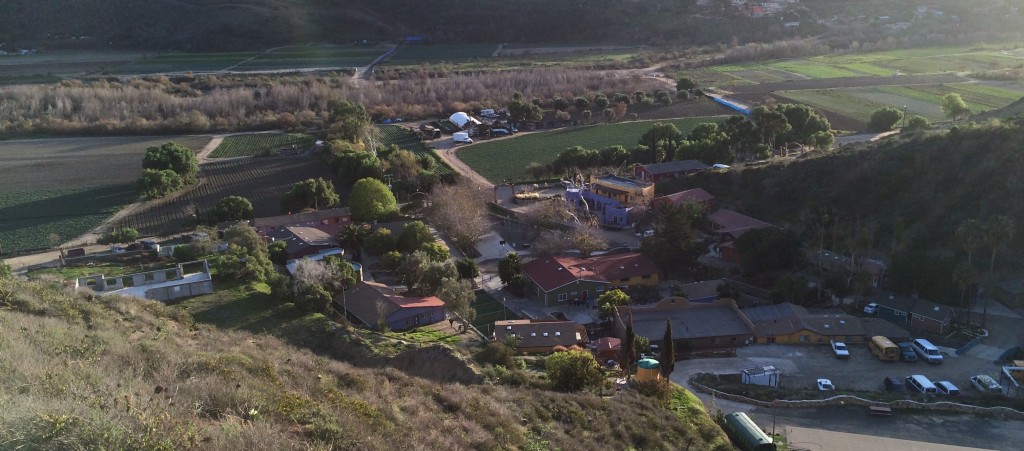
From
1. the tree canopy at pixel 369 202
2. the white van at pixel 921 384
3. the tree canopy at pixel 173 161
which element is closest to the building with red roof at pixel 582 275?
the tree canopy at pixel 369 202

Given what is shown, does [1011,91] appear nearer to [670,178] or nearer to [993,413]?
[670,178]

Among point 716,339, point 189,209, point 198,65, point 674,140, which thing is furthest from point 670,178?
point 198,65

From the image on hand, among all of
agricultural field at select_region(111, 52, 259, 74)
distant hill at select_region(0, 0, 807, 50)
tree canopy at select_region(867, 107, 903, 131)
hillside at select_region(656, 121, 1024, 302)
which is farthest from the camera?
distant hill at select_region(0, 0, 807, 50)

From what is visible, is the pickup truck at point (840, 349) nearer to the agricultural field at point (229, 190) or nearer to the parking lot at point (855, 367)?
the parking lot at point (855, 367)

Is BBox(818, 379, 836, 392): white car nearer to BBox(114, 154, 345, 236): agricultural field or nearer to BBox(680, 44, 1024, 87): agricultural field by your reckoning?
BBox(114, 154, 345, 236): agricultural field

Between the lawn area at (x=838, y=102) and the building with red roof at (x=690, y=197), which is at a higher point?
the lawn area at (x=838, y=102)

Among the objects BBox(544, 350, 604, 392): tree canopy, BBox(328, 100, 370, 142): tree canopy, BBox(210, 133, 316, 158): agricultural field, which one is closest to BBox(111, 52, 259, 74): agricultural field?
BBox(210, 133, 316, 158): agricultural field
